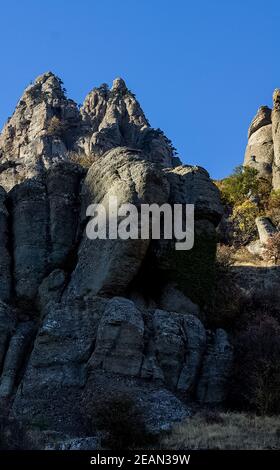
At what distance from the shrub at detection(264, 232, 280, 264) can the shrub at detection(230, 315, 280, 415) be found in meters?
16.8

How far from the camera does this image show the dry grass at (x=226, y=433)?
18062mm

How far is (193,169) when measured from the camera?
32.5m

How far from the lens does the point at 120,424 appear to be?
18.7 metres

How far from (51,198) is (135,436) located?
1616 centimetres

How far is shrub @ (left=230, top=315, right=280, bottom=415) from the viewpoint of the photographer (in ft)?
75.4

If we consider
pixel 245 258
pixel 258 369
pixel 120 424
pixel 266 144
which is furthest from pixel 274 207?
pixel 120 424

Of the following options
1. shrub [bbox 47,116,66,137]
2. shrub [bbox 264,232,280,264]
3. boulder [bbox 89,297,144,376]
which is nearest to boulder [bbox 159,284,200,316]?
boulder [bbox 89,297,144,376]

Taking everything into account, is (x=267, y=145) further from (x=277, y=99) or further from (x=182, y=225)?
(x=182, y=225)

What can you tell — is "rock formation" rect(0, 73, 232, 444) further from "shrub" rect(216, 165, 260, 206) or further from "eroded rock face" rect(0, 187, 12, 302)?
"shrub" rect(216, 165, 260, 206)

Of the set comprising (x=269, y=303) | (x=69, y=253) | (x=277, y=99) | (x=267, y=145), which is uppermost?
(x=277, y=99)

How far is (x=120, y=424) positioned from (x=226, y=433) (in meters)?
3.16

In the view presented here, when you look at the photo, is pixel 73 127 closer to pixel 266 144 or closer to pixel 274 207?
pixel 266 144

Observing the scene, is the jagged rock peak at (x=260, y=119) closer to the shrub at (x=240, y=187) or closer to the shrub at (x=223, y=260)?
the shrub at (x=240, y=187)

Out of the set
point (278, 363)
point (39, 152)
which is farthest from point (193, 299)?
point (39, 152)
